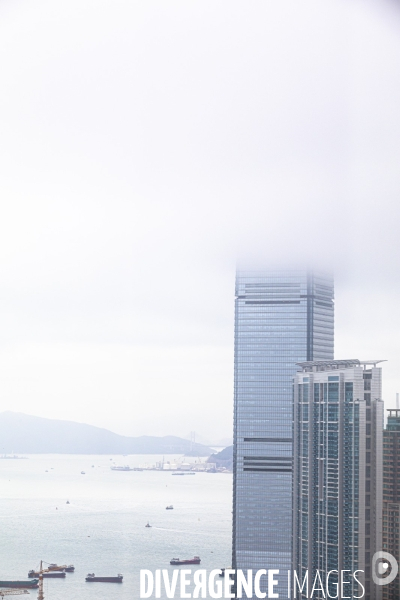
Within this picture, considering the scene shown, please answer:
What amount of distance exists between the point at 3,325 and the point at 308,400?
456 cm

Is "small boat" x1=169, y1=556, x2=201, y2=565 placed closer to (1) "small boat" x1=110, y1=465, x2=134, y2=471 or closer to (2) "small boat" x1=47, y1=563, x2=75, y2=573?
(2) "small boat" x1=47, y1=563, x2=75, y2=573

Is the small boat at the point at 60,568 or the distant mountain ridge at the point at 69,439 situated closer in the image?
the small boat at the point at 60,568

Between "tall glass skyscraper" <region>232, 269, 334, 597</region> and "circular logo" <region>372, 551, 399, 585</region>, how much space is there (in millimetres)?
4832

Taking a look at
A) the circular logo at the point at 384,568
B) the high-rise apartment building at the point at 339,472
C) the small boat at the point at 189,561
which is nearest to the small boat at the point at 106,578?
the small boat at the point at 189,561

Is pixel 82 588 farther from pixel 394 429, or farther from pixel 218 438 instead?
pixel 394 429

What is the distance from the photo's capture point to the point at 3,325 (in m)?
8.07

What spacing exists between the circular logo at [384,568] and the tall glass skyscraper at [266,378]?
4832 mm

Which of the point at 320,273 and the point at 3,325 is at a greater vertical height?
the point at 320,273

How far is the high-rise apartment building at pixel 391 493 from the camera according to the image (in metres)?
3.53

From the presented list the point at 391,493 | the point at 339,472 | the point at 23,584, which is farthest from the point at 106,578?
the point at 391,493

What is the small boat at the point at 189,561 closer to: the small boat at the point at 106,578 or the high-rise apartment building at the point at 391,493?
the small boat at the point at 106,578

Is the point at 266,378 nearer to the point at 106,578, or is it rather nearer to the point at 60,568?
the point at 106,578

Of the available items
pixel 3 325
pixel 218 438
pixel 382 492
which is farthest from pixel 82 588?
pixel 382 492

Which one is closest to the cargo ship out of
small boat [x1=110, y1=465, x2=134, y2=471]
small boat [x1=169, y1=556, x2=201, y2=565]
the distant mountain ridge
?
small boat [x1=169, y1=556, x2=201, y2=565]
